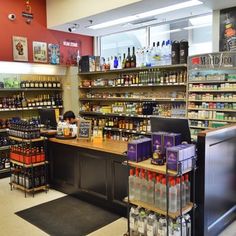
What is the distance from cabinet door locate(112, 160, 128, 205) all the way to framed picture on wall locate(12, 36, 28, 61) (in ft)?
13.3

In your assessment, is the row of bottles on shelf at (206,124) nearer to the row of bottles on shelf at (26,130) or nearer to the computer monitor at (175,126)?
the computer monitor at (175,126)

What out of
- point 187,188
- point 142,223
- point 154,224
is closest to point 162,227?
point 154,224

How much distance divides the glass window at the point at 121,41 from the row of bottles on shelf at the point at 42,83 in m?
1.80

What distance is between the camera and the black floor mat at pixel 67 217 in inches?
139

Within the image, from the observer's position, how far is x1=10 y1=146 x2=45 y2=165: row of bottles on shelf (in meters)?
4.63

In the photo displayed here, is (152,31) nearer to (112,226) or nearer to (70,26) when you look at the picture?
(70,26)

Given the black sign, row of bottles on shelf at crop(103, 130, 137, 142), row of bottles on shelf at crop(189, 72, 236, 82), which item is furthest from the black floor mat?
row of bottles on shelf at crop(189, 72, 236, 82)

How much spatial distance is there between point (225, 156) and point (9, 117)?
4.90 metres

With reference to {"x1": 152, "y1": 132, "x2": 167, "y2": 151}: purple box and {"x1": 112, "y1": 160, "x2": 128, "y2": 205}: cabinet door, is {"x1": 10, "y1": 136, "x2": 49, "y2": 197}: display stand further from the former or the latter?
{"x1": 152, "y1": 132, "x2": 167, "y2": 151}: purple box

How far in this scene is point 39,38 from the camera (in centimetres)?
686

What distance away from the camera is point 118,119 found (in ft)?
22.0

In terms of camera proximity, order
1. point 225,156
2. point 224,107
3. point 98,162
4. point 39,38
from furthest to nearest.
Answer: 1. point 39,38
2. point 224,107
3. point 98,162
4. point 225,156

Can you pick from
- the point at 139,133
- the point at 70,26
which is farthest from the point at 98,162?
the point at 70,26

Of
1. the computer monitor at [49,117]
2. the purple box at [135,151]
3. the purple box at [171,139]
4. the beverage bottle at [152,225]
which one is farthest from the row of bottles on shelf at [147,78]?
the beverage bottle at [152,225]
